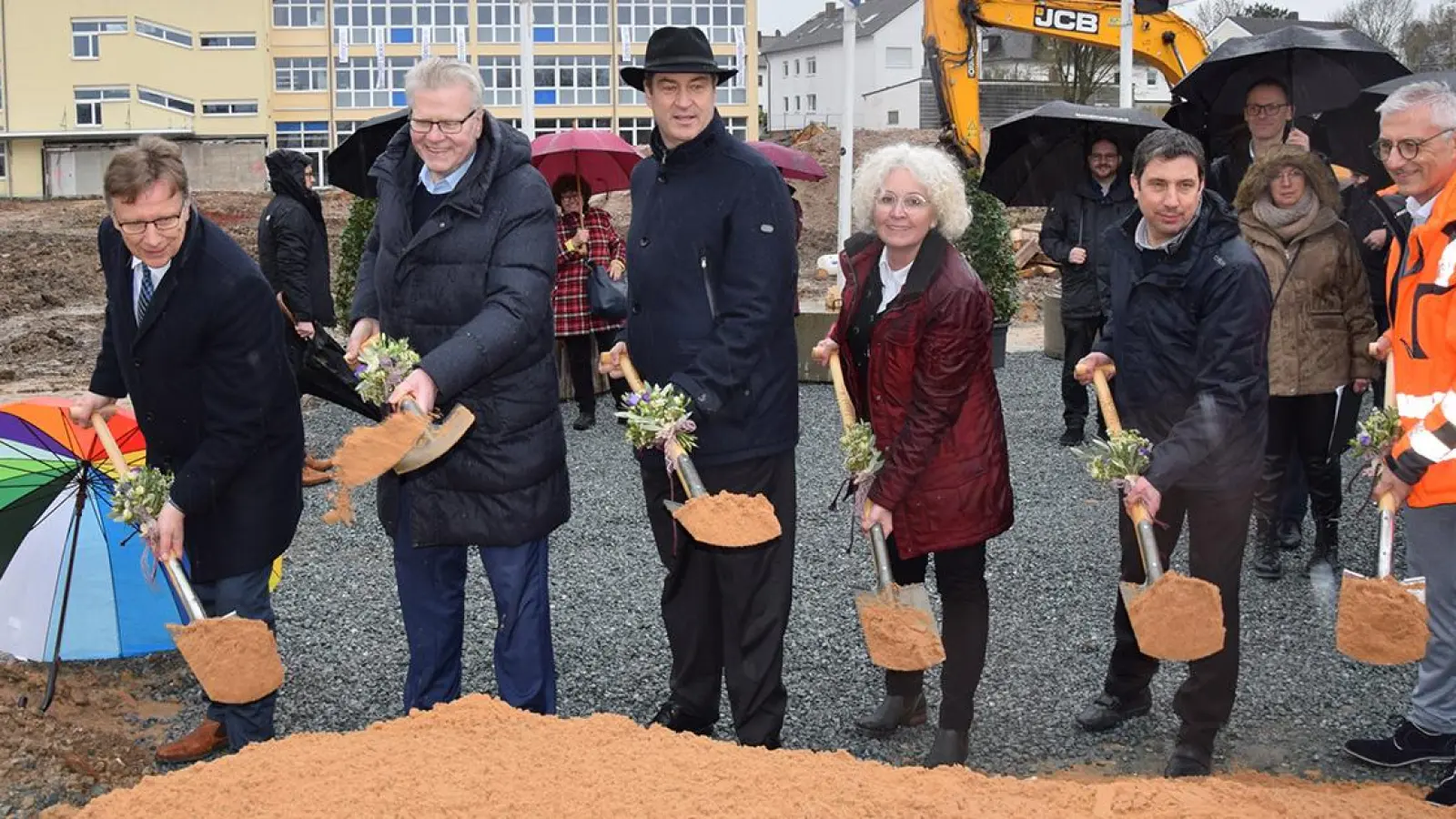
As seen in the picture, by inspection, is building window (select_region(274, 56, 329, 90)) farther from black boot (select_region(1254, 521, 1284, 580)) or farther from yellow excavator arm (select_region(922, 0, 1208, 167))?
black boot (select_region(1254, 521, 1284, 580))

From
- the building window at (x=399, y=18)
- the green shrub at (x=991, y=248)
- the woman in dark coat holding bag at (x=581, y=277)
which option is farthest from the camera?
the building window at (x=399, y=18)

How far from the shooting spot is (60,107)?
45.5m

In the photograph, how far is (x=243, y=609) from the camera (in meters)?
4.25

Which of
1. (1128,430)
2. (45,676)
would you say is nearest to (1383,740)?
(1128,430)

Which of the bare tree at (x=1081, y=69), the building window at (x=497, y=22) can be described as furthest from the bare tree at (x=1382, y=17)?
the building window at (x=497, y=22)

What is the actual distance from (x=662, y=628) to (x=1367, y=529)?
12.5ft

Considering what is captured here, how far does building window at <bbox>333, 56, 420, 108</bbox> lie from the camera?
47625 millimetres

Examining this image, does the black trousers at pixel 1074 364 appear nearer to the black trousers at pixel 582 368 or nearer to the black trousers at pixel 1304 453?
the black trousers at pixel 1304 453

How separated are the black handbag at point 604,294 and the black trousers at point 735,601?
5.68 m

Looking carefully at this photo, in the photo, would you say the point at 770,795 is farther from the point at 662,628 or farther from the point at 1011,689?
Answer: the point at 662,628

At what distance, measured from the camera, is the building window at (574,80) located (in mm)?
48094

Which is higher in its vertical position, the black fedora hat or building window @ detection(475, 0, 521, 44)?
building window @ detection(475, 0, 521, 44)

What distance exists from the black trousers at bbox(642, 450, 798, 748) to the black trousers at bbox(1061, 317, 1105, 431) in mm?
5502

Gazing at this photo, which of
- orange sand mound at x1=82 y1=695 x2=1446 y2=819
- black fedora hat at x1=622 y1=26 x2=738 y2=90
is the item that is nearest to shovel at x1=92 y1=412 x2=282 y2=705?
orange sand mound at x1=82 y1=695 x2=1446 y2=819
